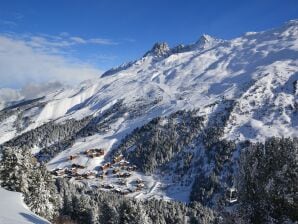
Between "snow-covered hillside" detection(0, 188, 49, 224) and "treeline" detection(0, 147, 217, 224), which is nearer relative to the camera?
"snow-covered hillside" detection(0, 188, 49, 224)

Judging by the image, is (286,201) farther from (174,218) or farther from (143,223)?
(174,218)

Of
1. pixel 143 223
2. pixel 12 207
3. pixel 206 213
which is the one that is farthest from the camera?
pixel 206 213

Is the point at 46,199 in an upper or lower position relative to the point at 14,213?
lower

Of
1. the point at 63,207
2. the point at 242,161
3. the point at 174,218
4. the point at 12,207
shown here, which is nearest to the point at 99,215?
the point at 63,207

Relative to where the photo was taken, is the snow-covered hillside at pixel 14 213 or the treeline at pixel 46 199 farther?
the treeline at pixel 46 199

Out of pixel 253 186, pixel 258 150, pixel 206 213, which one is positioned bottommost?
pixel 206 213

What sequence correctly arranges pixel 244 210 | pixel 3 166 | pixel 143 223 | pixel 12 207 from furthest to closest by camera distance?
pixel 143 223, pixel 3 166, pixel 12 207, pixel 244 210

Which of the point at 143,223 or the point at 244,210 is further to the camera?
the point at 143,223

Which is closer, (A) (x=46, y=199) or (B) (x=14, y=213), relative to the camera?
(B) (x=14, y=213)
